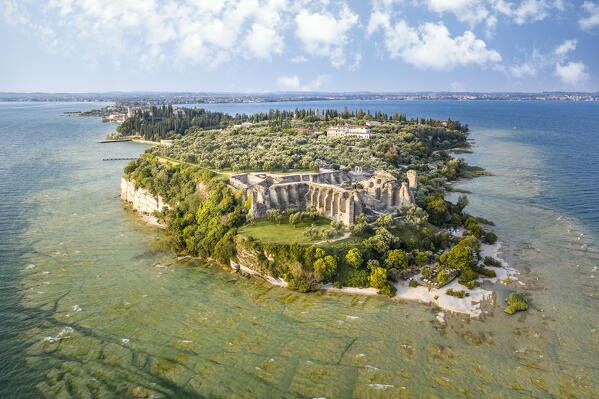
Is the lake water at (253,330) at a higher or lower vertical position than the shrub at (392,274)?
lower

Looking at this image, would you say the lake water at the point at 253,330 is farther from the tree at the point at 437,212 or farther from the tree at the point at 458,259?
the tree at the point at 437,212

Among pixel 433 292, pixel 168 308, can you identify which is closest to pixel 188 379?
pixel 168 308

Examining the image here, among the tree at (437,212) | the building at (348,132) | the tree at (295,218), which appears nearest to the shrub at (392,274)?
the tree at (295,218)

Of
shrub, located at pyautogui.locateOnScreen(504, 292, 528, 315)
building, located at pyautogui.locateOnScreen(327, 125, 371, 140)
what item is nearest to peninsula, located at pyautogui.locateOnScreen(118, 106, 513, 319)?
shrub, located at pyautogui.locateOnScreen(504, 292, 528, 315)

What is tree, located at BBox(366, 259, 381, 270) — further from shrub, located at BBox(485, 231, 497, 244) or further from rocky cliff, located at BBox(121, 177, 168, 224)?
rocky cliff, located at BBox(121, 177, 168, 224)

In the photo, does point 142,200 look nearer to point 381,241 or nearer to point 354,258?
point 354,258

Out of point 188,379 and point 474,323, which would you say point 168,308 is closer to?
point 188,379
